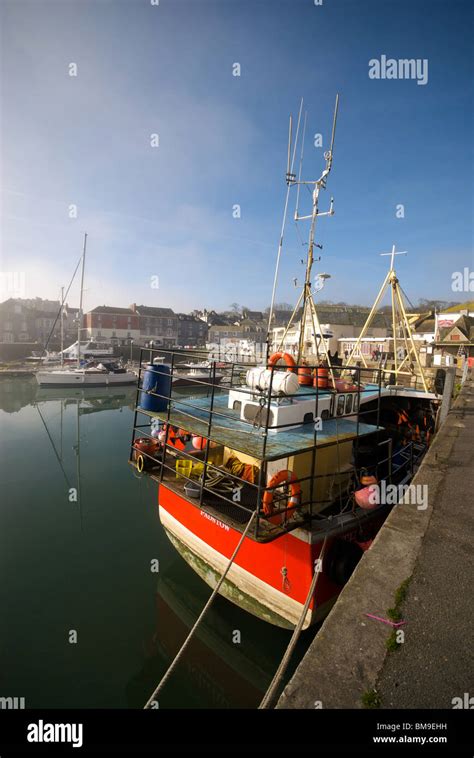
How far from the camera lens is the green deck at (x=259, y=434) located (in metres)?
5.73

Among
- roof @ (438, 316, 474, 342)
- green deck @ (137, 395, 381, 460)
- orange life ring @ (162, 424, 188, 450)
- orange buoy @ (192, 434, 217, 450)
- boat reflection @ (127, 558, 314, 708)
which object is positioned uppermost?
roof @ (438, 316, 474, 342)

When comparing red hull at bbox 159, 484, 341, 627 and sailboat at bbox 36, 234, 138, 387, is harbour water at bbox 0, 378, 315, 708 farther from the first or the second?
sailboat at bbox 36, 234, 138, 387

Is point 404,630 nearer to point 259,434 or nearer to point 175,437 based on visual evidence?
point 259,434

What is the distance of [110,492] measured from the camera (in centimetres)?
1441

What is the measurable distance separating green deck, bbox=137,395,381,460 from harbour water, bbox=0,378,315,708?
4170mm

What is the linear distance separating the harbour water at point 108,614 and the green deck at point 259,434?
13.7ft

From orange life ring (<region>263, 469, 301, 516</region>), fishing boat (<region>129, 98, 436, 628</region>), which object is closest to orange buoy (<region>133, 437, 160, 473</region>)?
fishing boat (<region>129, 98, 436, 628</region>)

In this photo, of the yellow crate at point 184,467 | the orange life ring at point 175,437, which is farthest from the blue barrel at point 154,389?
the yellow crate at point 184,467

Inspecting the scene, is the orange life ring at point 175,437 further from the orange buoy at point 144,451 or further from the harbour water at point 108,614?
the harbour water at point 108,614

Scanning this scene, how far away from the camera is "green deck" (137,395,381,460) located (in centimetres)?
573

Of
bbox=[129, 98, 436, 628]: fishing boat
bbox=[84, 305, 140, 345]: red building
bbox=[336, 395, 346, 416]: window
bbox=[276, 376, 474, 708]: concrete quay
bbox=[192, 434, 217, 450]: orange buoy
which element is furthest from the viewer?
bbox=[84, 305, 140, 345]: red building

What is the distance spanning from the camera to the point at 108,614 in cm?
807
